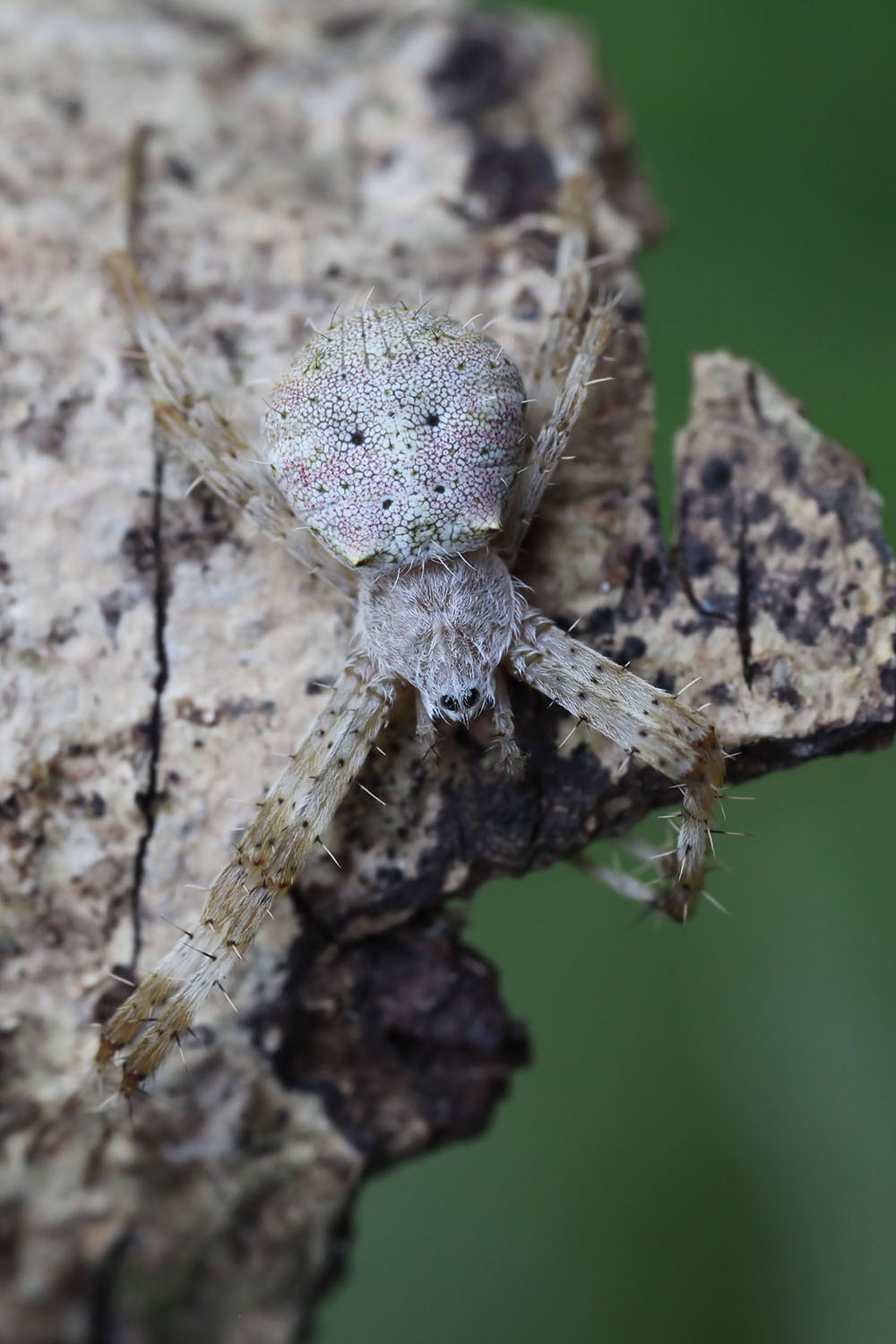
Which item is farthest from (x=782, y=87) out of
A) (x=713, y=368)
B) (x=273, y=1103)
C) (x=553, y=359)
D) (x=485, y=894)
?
(x=273, y=1103)

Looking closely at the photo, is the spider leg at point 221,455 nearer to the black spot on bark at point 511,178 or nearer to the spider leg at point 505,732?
the spider leg at point 505,732

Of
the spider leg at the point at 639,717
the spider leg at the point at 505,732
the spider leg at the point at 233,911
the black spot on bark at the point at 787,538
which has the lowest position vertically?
the spider leg at the point at 233,911

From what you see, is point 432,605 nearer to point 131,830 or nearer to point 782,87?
point 131,830

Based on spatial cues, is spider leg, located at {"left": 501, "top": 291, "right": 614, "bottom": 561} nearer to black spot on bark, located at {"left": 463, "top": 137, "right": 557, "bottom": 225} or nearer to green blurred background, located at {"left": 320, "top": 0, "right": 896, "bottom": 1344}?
green blurred background, located at {"left": 320, "top": 0, "right": 896, "bottom": 1344}

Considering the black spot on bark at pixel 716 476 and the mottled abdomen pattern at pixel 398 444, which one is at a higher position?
the black spot on bark at pixel 716 476

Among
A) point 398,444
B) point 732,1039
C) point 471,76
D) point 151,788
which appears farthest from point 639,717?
point 471,76

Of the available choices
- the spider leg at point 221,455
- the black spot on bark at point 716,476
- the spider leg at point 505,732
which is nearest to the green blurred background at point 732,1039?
the black spot on bark at point 716,476
